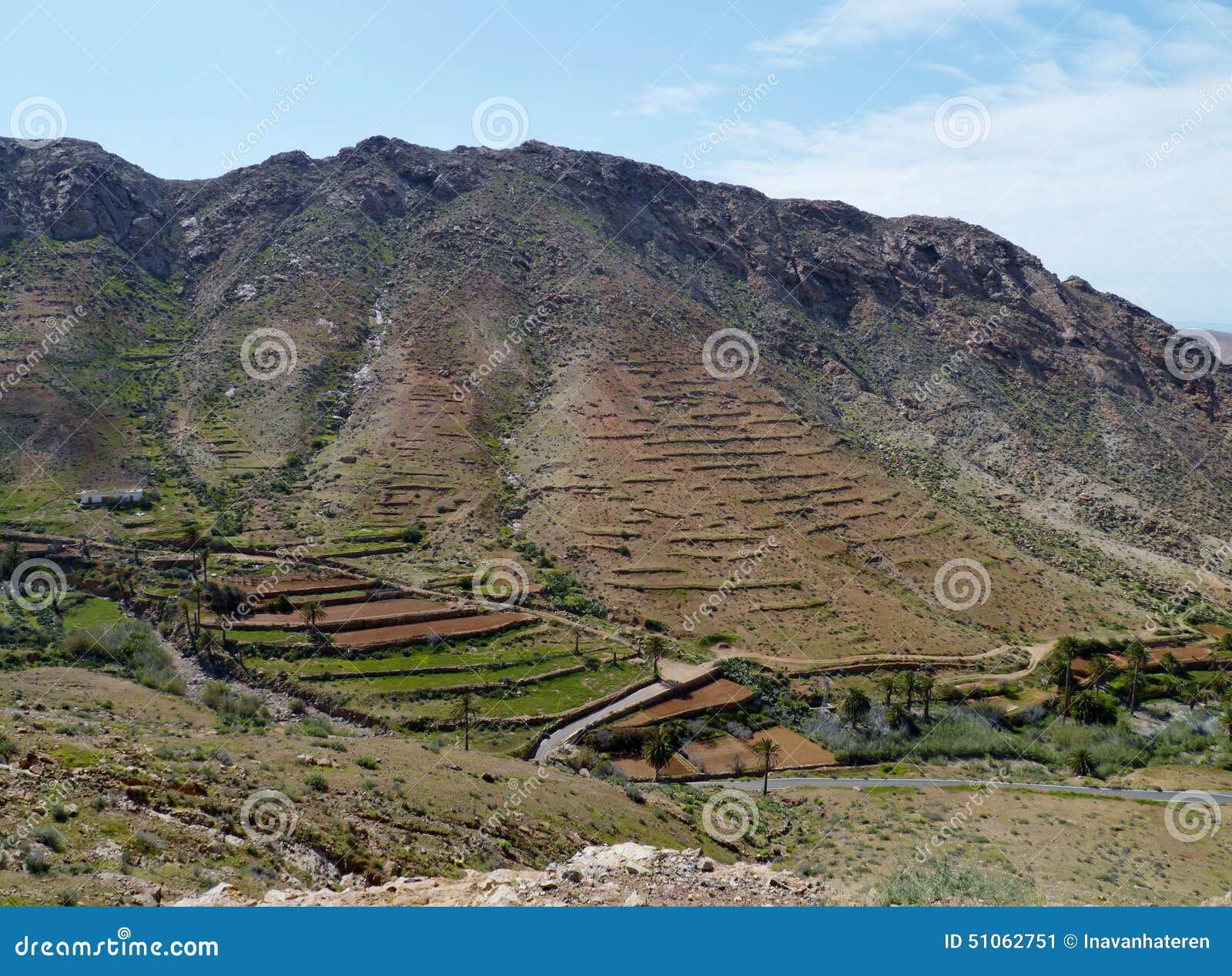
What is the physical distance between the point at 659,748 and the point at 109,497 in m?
50.8

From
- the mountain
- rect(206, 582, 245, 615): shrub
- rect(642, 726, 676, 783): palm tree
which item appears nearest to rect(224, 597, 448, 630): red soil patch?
rect(206, 582, 245, 615): shrub

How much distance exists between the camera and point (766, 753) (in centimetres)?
3888

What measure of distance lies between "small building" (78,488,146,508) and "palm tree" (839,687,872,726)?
182 feet

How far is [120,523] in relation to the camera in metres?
61.3

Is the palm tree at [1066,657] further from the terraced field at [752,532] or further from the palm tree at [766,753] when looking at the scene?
the palm tree at [766,753]

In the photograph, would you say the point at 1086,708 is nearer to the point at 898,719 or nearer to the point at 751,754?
the point at 898,719

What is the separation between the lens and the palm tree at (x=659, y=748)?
126ft

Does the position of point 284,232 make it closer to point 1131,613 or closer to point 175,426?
point 175,426

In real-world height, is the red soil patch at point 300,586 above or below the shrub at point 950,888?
above

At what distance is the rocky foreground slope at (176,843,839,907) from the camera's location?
13.3 meters

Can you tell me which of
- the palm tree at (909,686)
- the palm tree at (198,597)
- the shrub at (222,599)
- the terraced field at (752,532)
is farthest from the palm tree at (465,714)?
the palm tree at (909,686)

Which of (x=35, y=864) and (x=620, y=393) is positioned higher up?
(x=620, y=393)

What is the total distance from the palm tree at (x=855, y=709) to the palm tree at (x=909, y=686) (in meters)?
2.91

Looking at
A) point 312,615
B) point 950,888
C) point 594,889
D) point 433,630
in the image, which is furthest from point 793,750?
point 594,889
